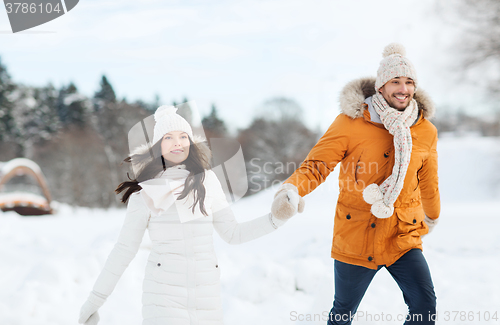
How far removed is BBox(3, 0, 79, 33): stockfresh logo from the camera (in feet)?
16.9

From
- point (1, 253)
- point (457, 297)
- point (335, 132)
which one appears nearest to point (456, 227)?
point (457, 297)

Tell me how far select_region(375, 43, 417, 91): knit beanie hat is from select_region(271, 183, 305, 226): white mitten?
1.04 metres

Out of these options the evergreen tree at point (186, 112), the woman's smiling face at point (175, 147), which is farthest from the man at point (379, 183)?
the evergreen tree at point (186, 112)

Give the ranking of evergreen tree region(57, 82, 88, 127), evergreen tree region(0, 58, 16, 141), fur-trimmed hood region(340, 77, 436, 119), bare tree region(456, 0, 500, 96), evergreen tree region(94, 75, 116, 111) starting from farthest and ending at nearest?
1. evergreen tree region(57, 82, 88, 127)
2. evergreen tree region(94, 75, 116, 111)
3. evergreen tree region(0, 58, 16, 141)
4. bare tree region(456, 0, 500, 96)
5. fur-trimmed hood region(340, 77, 436, 119)

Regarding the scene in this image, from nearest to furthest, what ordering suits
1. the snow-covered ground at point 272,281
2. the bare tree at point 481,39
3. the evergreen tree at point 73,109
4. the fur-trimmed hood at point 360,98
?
the fur-trimmed hood at point 360,98, the snow-covered ground at point 272,281, the bare tree at point 481,39, the evergreen tree at point 73,109

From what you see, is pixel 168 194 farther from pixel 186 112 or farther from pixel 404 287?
pixel 404 287

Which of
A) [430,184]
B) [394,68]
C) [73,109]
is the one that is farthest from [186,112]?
[73,109]

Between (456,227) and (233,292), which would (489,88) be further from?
(233,292)

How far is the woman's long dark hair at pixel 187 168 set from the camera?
2.19 metres

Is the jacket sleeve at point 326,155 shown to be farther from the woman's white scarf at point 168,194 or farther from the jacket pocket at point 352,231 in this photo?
the woman's white scarf at point 168,194

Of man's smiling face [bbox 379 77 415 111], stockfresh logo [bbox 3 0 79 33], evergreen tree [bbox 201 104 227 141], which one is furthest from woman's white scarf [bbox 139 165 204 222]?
evergreen tree [bbox 201 104 227 141]

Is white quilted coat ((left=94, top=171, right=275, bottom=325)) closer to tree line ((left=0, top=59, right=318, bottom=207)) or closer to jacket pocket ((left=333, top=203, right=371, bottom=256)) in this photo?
jacket pocket ((left=333, top=203, right=371, bottom=256))

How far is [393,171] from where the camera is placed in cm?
229

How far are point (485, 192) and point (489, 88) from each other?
3.72 meters
